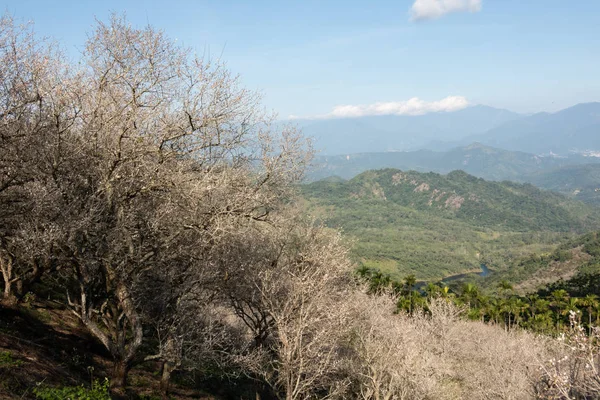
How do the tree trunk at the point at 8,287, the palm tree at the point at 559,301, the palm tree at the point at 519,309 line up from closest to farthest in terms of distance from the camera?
1. the tree trunk at the point at 8,287
2. the palm tree at the point at 519,309
3. the palm tree at the point at 559,301

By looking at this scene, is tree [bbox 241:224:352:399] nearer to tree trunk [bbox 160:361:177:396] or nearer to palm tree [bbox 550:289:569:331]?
tree trunk [bbox 160:361:177:396]

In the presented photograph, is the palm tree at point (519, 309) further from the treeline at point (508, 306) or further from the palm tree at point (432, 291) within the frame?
the palm tree at point (432, 291)

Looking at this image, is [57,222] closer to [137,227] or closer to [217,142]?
[137,227]

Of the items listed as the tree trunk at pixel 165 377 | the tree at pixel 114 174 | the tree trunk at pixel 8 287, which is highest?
the tree at pixel 114 174

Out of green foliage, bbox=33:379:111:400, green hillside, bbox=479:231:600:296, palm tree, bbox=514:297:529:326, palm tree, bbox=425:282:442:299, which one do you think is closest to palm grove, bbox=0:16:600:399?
green foliage, bbox=33:379:111:400

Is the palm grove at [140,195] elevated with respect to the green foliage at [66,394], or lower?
elevated

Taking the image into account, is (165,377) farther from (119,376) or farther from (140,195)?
(140,195)

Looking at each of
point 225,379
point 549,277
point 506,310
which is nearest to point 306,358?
point 225,379

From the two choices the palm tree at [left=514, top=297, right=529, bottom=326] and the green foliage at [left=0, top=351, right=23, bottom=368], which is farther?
the palm tree at [left=514, top=297, right=529, bottom=326]

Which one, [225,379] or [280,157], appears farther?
[225,379]

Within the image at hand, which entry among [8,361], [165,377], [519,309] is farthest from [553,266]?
[8,361]

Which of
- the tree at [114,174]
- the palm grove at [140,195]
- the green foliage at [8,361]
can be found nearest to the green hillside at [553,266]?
the palm grove at [140,195]

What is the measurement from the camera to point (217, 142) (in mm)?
11180

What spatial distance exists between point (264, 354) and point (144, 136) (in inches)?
348
